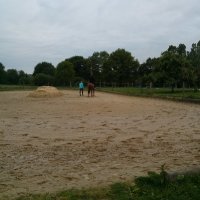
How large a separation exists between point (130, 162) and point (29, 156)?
198cm

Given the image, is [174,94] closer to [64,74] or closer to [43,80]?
[64,74]

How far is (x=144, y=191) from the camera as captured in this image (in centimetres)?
500

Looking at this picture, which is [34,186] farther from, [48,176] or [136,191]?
[136,191]

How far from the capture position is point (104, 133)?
10562 millimetres

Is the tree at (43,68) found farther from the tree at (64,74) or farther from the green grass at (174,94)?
the green grass at (174,94)

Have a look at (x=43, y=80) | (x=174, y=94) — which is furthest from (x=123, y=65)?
(x=174, y=94)

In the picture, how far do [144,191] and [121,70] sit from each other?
268 feet

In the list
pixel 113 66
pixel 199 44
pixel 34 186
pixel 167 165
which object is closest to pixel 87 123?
pixel 167 165

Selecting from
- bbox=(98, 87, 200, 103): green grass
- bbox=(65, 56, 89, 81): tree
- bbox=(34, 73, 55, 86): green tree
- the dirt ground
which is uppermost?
bbox=(65, 56, 89, 81): tree

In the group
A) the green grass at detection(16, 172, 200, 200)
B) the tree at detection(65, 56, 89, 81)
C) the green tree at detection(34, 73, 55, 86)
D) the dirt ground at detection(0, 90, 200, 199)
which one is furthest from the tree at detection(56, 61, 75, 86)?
the green grass at detection(16, 172, 200, 200)

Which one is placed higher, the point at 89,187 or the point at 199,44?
the point at 199,44

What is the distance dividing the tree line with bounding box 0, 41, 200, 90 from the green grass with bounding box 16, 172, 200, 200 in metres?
34.1

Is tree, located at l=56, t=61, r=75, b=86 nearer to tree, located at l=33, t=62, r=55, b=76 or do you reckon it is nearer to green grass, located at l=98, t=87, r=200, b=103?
tree, located at l=33, t=62, r=55, b=76

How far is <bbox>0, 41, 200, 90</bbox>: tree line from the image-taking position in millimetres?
39125
